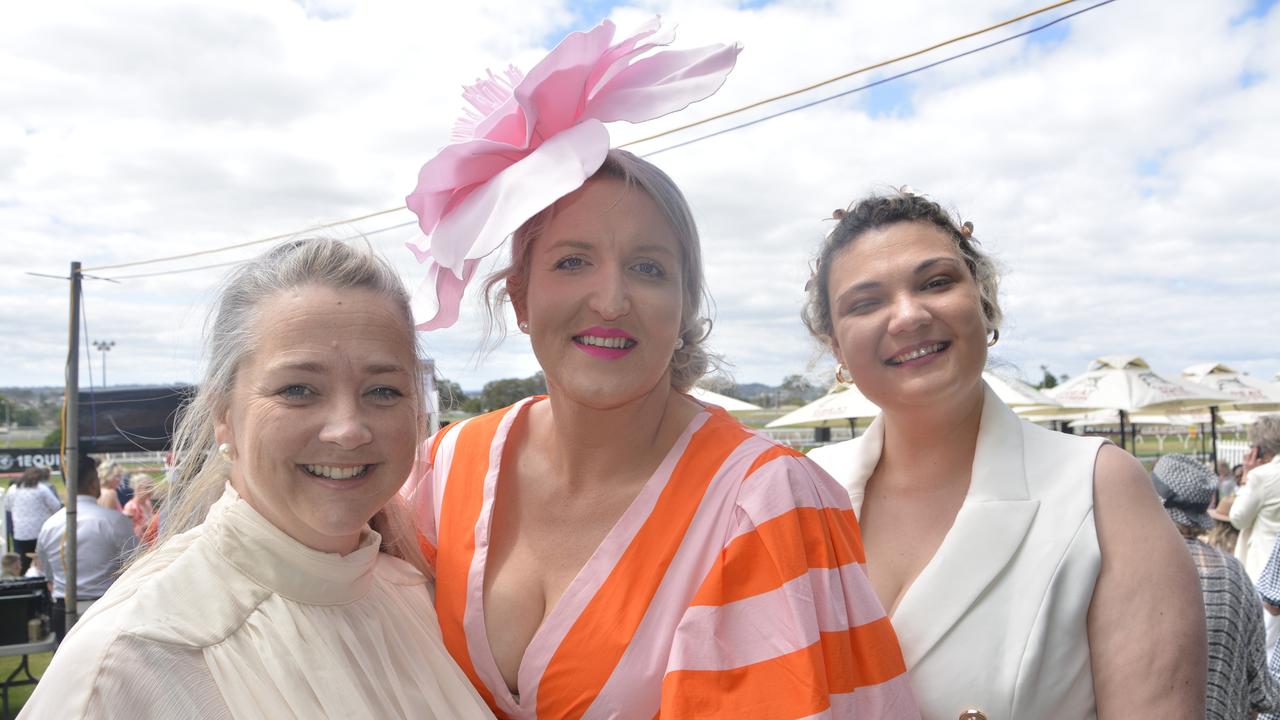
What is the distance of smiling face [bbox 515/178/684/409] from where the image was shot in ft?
5.91

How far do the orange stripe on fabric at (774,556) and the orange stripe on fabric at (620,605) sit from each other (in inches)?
5.2

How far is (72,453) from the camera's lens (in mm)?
6184

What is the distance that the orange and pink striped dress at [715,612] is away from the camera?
1486 millimetres

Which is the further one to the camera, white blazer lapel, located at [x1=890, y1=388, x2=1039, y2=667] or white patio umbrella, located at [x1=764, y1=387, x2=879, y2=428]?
white patio umbrella, located at [x1=764, y1=387, x2=879, y2=428]

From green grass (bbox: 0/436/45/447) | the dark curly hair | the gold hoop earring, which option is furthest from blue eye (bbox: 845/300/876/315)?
green grass (bbox: 0/436/45/447)

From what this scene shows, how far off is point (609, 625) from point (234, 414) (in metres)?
0.80

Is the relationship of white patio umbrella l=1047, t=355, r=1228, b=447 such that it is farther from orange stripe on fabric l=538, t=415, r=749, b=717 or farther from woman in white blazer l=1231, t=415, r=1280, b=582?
orange stripe on fabric l=538, t=415, r=749, b=717

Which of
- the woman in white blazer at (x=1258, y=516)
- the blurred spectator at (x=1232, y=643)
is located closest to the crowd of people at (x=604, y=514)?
the blurred spectator at (x=1232, y=643)

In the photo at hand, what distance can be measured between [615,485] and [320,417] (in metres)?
0.64

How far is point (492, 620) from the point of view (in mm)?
1820

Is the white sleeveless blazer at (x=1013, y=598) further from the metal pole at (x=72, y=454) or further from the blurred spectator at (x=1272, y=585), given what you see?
the metal pole at (x=72, y=454)

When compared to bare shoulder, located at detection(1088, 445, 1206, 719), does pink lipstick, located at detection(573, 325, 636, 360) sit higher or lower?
higher

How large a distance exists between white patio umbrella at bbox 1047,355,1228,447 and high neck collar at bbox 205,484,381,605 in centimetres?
1009

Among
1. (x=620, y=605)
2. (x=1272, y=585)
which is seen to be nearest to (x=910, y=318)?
(x=620, y=605)
